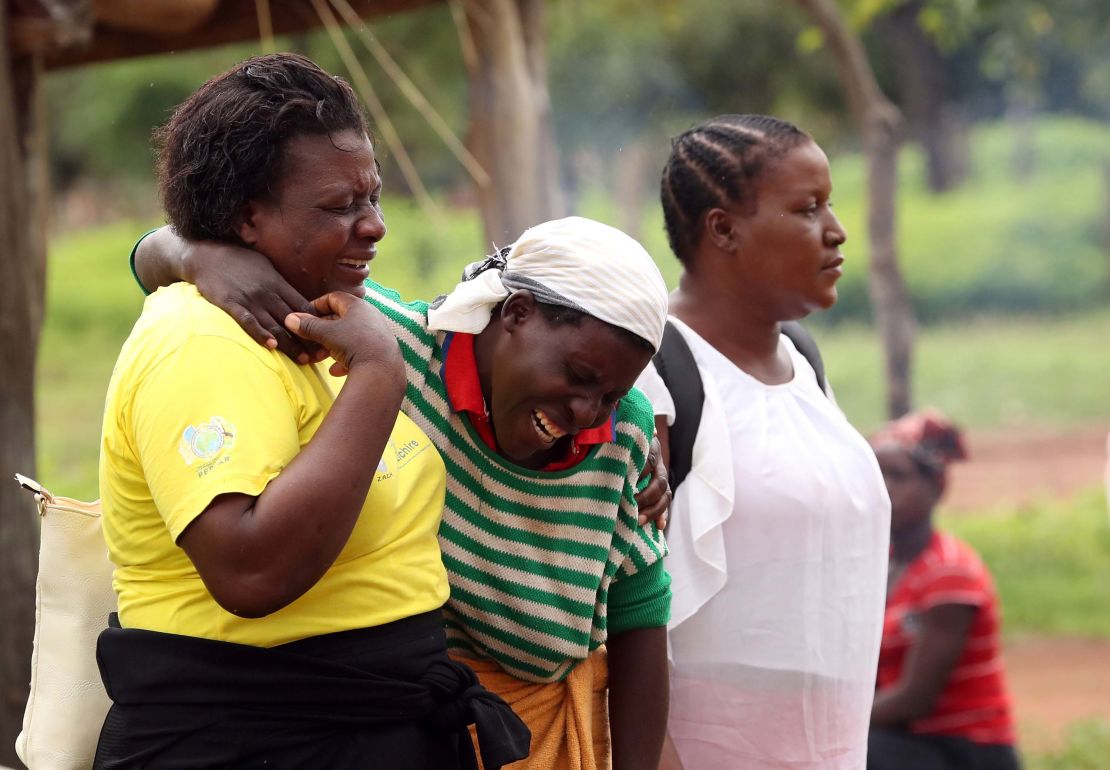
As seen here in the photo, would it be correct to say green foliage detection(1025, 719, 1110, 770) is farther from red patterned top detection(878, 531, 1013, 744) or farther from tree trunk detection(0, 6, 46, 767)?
tree trunk detection(0, 6, 46, 767)

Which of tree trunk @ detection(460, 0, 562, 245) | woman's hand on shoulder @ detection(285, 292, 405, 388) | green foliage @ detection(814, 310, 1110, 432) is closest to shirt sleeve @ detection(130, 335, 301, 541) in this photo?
Result: woman's hand on shoulder @ detection(285, 292, 405, 388)

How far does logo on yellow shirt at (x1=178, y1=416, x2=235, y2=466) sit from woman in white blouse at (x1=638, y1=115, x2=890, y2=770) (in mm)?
1118

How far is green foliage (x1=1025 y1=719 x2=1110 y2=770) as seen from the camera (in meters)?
6.05

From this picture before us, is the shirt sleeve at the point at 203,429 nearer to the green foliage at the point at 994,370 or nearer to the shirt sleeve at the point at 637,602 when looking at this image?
the shirt sleeve at the point at 637,602

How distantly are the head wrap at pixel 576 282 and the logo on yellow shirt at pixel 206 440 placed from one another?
524 millimetres

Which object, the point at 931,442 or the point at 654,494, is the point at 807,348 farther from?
the point at 931,442

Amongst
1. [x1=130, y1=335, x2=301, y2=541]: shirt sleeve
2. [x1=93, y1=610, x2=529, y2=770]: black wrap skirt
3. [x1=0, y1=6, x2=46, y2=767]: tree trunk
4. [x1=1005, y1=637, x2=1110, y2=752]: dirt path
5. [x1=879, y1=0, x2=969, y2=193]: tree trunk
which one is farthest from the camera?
[x1=879, y1=0, x2=969, y2=193]: tree trunk

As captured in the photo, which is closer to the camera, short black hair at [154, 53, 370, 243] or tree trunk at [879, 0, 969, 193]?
short black hair at [154, 53, 370, 243]

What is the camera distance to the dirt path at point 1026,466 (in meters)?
12.1

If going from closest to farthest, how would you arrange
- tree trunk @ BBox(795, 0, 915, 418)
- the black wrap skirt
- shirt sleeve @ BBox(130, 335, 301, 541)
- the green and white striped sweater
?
shirt sleeve @ BBox(130, 335, 301, 541)
the black wrap skirt
the green and white striped sweater
tree trunk @ BBox(795, 0, 915, 418)

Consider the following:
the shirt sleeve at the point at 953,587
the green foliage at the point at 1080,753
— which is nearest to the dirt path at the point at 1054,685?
the green foliage at the point at 1080,753

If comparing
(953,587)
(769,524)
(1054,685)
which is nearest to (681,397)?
(769,524)

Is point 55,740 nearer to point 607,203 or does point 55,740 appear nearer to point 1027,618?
point 1027,618

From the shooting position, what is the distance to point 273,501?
1.61m
